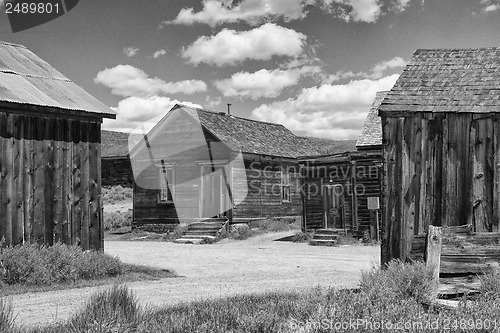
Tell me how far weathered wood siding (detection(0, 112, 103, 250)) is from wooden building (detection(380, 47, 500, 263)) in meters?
7.21

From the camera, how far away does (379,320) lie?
7.38 meters

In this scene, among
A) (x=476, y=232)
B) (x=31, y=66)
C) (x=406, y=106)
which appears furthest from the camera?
(x=31, y=66)

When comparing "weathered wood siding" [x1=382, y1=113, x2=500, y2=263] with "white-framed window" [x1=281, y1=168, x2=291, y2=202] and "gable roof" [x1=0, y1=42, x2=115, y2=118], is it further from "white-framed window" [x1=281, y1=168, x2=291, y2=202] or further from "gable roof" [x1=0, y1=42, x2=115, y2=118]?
"white-framed window" [x1=281, y1=168, x2=291, y2=202]

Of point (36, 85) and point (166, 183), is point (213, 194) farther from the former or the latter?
point (36, 85)

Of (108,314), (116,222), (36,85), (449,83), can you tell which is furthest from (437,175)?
(116,222)

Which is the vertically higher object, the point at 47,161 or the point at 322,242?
the point at 47,161

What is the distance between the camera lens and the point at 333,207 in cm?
2583

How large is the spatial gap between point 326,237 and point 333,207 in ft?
5.58

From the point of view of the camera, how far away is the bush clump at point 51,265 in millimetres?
11891

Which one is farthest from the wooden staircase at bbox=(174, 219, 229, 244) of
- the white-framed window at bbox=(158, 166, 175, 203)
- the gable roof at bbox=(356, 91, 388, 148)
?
the gable roof at bbox=(356, 91, 388, 148)

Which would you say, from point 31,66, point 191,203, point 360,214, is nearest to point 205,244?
point 191,203

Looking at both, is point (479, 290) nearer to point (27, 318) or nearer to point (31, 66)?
point (27, 318)

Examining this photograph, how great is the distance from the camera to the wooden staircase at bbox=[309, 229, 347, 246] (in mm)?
24172

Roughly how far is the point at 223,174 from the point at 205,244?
4.23m
